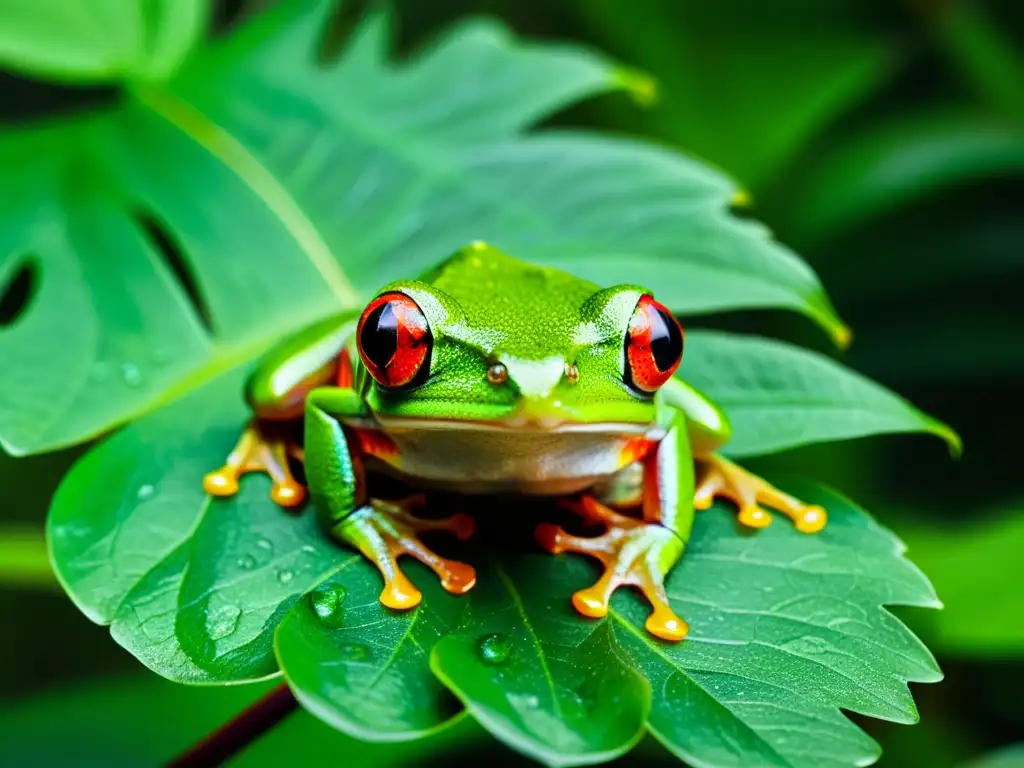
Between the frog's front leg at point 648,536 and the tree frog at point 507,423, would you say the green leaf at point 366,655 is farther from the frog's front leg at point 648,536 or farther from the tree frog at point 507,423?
the frog's front leg at point 648,536

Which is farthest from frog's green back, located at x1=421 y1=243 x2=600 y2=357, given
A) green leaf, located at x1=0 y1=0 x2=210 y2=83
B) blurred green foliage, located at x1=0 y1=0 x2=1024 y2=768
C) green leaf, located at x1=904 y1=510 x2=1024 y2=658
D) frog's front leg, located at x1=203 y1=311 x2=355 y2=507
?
blurred green foliage, located at x1=0 y1=0 x2=1024 y2=768

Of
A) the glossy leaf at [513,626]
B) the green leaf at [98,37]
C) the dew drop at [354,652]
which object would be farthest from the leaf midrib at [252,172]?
the dew drop at [354,652]

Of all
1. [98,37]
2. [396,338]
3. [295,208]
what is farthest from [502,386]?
[98,37]

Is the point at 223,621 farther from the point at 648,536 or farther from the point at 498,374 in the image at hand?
the point at 648,536

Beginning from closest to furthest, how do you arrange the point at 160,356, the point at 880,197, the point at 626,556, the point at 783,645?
the point at 783,645
the point at 626,556
the point at 160,356
the point at 880,197

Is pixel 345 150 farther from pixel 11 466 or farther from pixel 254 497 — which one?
pixel 11 466

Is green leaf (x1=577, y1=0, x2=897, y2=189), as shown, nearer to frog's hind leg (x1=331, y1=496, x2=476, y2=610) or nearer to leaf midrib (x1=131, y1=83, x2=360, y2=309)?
leaf midrib (x1=131, y1=83, x2=360, y2=309)
